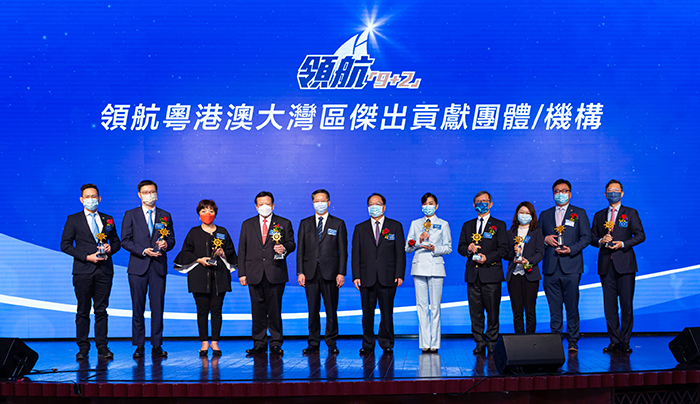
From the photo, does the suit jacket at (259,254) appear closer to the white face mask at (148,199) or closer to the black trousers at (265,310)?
the black trousers at (265,310)

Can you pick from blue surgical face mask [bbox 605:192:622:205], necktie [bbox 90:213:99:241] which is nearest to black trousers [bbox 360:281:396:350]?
blue surgical face mask [bbox 605:192:622:205]

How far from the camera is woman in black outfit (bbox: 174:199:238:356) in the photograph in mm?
5434

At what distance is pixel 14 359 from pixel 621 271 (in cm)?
528

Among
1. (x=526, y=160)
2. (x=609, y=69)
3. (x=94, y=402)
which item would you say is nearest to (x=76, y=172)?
(x=94, y=402)

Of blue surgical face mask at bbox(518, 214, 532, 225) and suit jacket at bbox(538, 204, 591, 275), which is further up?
blue surgical face mask at bbox(518, 214, 532, 225)

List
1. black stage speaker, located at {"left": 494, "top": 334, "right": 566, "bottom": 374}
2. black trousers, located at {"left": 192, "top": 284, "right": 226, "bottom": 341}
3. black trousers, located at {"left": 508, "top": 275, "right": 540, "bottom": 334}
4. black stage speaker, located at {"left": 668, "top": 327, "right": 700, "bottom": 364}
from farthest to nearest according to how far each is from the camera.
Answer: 1. black trousers, located at {"left": 508, "top": 275, "right": 540, "bottom": 334}
2. black trousers, located at {"left": 192, "top": 284, "right": 226, "bottom": 341}
3. black stage speaker, located at {"left": 668, "top": 327, "right": 700, "bottom": 364}
4. black stage speaker, located at {"left": 494, "top": 334, "right": 566, "bottom": 374}

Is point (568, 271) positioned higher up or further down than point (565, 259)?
further down

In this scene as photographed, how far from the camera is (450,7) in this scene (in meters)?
6.97

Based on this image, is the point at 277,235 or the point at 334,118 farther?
the point at 334,118

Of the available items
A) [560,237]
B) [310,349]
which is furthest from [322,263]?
[560,237]

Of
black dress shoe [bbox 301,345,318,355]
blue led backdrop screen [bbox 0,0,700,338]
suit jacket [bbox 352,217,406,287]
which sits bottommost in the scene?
black dress shoe [bbox 301,345,318,355]

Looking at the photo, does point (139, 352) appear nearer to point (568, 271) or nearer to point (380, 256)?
point (380, 256)

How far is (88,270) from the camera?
5.44m

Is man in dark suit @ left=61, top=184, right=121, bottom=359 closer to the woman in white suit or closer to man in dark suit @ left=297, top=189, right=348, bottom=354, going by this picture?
man in dark suit @ left=297, top=189, right=348, bottom=354
